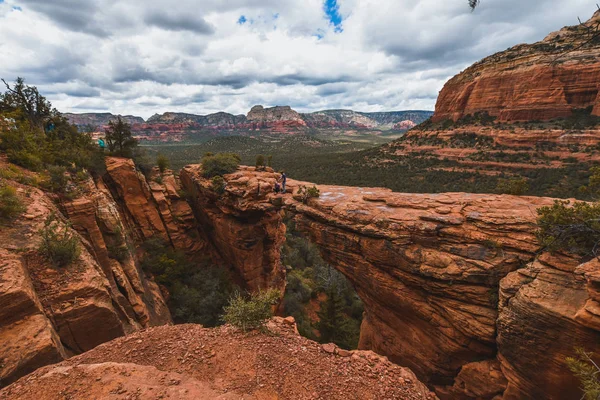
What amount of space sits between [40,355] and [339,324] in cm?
1449

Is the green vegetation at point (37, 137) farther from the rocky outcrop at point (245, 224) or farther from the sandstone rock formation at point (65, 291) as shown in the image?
the rocky outcrop at point (245, 224)

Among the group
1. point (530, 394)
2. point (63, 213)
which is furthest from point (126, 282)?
point (530, 394)

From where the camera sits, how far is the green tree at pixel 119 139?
19.7 meters

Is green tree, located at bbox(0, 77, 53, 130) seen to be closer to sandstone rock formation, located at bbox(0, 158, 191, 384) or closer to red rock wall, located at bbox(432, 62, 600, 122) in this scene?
sandstone rock formation, located at bbox(0, 158, 191, 384)

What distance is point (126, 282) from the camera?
40.1 feet

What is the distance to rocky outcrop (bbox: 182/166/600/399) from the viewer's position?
7324mm

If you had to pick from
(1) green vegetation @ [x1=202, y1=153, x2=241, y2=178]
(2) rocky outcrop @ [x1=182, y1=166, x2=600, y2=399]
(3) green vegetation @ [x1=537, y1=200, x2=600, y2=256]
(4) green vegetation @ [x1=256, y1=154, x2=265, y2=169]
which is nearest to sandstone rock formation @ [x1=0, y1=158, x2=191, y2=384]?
(1) green vegetation @ [x1=202, y1=153, x2=241, y2=178]

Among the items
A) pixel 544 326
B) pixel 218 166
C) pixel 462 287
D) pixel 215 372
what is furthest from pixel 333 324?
pixel 218 166

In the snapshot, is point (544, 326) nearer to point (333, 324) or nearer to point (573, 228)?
point (573, 228)

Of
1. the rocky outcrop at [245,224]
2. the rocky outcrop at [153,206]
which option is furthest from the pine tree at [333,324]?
the rocky outcrop at [153,206]

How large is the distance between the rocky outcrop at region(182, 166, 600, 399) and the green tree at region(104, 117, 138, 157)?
1515 cm

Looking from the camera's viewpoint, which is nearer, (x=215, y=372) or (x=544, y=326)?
(x=215, y=372)

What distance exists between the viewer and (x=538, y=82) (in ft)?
164

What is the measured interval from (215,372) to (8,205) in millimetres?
8489
